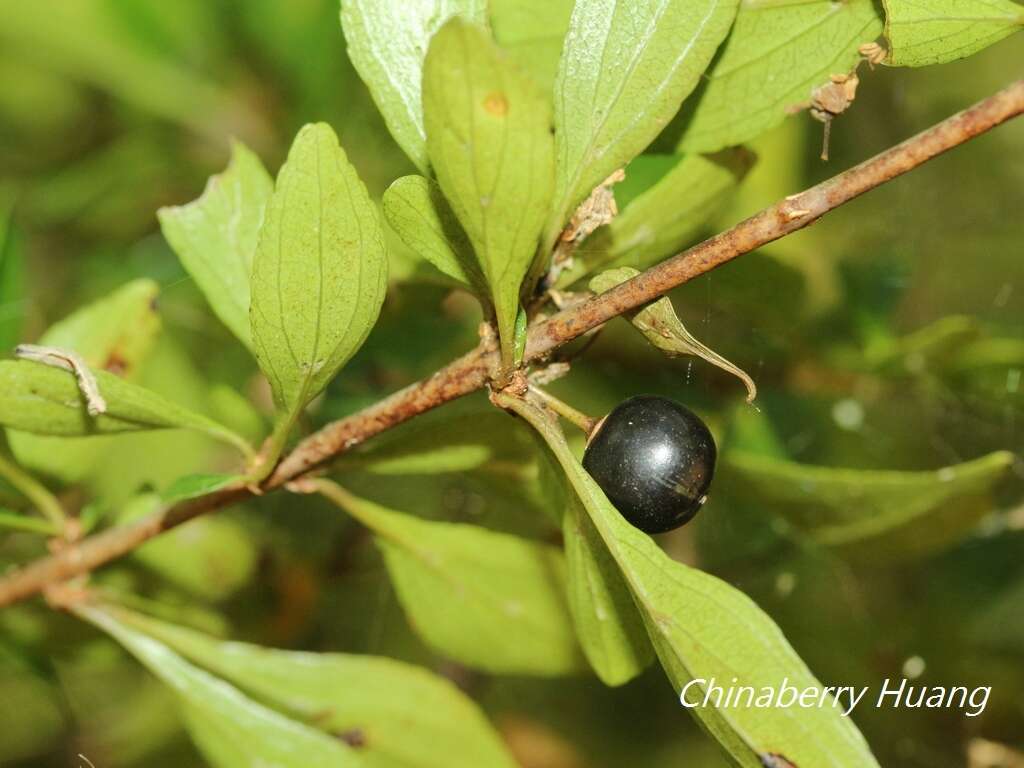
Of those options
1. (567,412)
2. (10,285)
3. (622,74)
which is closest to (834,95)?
(622,74)

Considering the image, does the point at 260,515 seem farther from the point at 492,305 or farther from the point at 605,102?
the point at 605,102

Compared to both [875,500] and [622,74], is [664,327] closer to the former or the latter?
[622,74]

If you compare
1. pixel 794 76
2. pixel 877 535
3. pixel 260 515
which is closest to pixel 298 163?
pixel 794 76

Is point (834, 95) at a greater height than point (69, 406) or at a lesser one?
greater

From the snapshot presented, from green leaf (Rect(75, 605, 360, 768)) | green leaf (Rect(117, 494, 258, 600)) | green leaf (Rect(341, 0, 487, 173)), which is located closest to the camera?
green leaf (Rect(341, 0, 487, 173))

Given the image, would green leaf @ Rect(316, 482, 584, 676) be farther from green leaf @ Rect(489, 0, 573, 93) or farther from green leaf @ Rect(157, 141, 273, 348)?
green leaf @ Rect(489, 0, 573, 93)

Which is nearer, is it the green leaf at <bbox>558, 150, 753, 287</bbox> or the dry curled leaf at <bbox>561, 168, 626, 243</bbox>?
the dry curled leaf at <bbox>561, 168, 626, 243</bbox>

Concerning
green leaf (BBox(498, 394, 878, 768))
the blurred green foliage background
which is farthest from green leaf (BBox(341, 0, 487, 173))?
the blurred green foliage background
